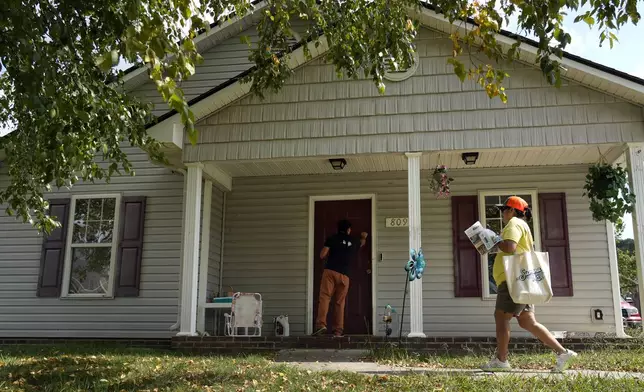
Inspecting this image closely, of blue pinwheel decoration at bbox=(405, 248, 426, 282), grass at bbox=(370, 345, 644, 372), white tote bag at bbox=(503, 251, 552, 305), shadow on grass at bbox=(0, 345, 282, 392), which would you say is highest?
blue pinwheel decoration at bbox=(405, 248, 426, 282)

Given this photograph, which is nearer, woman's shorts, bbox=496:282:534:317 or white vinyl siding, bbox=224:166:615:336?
woman's shorts, bbox=496:282:534:317

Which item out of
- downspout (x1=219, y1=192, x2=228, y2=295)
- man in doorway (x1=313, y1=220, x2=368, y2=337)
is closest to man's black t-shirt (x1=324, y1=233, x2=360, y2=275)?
man in doorway (x1=313, y1=220, x2=368, y2=337)

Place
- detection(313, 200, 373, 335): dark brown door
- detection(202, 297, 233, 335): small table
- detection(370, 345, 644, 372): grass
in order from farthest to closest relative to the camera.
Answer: detection(313, 200, 373, 335): dark brown door, detection(202, 297, 233, 335): small table, detection(370, 345, 644, 372): grass

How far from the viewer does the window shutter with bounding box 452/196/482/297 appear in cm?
998

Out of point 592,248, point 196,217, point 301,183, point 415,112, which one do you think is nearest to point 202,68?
point 301,183

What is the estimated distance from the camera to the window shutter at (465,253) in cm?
998

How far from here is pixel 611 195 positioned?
845 centimetres

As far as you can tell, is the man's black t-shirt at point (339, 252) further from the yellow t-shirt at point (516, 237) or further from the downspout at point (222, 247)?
the yellow t-shirt at point (516, 237)

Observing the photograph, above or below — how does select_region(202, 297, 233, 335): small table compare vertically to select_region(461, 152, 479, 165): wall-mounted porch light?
below

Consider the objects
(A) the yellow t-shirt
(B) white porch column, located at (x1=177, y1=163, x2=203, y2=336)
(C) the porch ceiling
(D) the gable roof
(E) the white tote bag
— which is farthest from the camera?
(C) the porch ceiling

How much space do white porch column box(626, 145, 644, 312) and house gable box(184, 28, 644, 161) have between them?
0.74 feet

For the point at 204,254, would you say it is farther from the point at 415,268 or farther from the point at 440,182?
the point at 440,182

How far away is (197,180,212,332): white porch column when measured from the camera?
9.97 m

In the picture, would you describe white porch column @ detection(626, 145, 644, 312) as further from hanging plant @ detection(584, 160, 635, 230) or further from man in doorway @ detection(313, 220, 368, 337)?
man in doorway @ detection(313, 220, 368, 337)
